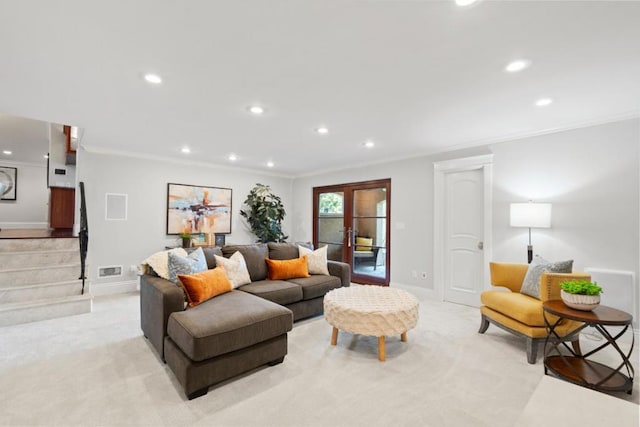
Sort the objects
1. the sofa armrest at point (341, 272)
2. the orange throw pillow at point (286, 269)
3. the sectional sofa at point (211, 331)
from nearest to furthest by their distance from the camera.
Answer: the sectional sofa at point (211, 331), the orange throw pillow at point (286, 269), the sofa armrest at point (341, 272)

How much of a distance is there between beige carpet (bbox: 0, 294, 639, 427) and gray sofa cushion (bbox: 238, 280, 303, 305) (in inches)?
14.7

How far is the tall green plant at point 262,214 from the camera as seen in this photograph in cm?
585

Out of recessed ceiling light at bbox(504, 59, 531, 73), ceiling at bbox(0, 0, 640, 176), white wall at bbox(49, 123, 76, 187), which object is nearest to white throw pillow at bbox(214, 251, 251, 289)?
ceiling at bbox(0, 0, 640, 176)

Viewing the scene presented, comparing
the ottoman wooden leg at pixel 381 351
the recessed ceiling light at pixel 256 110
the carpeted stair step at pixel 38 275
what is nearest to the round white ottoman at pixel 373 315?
the ottoman wooden leg at pixel 381 351

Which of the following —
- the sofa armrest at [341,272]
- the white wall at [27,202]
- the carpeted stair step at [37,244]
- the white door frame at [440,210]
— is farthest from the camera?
the white wall at [27,202]

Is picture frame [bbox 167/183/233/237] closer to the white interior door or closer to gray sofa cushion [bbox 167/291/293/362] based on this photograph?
gray sofa cushion [bbox 167/291/293/362]

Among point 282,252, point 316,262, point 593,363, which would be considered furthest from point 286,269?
point 593,363

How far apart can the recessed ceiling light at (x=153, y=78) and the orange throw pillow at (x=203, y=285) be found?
160 cm

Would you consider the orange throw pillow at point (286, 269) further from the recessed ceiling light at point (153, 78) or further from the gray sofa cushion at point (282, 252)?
the recessed ceiling light at point (153, 78)

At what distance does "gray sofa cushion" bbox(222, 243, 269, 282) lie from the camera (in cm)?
348

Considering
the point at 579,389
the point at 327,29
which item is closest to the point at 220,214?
the point at 327,29

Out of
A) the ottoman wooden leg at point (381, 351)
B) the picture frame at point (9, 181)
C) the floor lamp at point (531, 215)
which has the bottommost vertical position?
the ottoman wooden leg at point (381, 351)

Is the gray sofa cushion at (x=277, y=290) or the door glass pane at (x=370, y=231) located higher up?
the door glass pane at (x=370, y=231)

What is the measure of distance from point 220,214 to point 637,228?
575 centimetres
